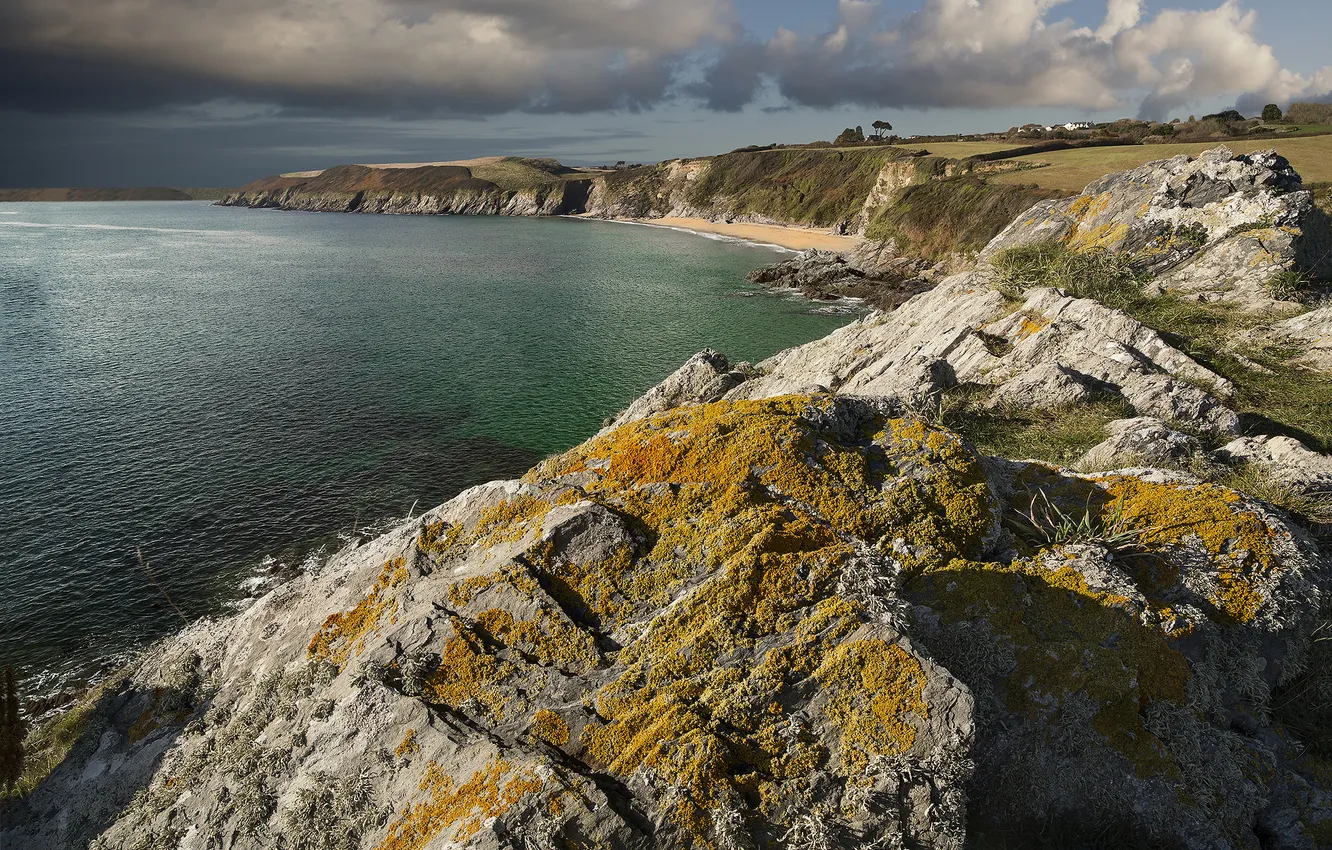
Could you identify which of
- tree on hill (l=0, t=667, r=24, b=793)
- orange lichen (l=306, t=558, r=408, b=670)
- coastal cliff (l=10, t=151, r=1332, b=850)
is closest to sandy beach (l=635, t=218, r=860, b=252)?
coastal cliff (l=10, t=151, r=1332, b=850)

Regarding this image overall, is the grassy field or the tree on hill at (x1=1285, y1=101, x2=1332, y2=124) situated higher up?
the tree on hill at (x1=1285, y1=101, x2=1332, y2=124)

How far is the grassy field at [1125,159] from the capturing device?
57.9 m

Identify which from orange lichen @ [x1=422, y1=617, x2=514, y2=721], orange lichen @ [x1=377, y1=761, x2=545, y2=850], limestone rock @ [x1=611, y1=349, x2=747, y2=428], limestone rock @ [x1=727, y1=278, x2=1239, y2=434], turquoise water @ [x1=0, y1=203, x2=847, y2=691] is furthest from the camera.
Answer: limestone rock @ [x1=611, y1=349, x2=747, y2=428]

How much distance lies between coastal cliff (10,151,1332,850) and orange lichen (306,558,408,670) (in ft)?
0.16

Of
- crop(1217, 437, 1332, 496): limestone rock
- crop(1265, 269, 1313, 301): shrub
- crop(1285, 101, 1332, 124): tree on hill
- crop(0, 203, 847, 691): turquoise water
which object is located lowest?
crop(0, 203, 847, 691): turquoise water

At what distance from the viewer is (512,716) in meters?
6.05

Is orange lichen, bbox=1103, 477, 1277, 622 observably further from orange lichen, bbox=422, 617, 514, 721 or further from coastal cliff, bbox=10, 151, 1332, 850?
orange lichen, bbox=422, 617, 514, 721

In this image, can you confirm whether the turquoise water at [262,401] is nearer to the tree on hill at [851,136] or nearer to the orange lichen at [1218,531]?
the orange lichen at [1218,531]

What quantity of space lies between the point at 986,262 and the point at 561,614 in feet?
114

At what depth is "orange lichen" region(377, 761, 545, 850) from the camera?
5125 millimetres

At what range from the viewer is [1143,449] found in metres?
11.6

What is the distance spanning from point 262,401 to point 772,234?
113812mm

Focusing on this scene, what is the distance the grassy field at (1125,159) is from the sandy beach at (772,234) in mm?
27025

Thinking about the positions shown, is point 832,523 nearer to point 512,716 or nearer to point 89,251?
point 512,716
